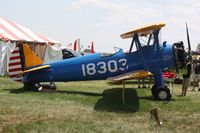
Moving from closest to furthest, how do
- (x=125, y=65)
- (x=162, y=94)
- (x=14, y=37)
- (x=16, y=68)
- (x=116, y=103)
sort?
1. (x=116, y=103)
2. (x=162, y=94)
3. (x=125, y=65)
4. (x=16, y=68)
5. (x=14, y=37)

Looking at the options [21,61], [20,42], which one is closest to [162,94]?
[21,61]

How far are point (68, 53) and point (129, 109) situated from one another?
783 inches

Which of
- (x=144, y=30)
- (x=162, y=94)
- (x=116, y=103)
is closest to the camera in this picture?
(x=116, y=103)

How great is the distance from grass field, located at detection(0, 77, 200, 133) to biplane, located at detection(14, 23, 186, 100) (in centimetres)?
69

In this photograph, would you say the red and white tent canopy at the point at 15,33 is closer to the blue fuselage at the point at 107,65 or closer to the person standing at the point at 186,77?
the blue fuselage at the point at 107,65

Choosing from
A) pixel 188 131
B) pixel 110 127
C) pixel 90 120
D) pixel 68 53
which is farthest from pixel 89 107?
pixel 68 53

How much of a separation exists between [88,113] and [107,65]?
3888 mm

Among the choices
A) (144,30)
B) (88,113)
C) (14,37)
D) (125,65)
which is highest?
(14,37)

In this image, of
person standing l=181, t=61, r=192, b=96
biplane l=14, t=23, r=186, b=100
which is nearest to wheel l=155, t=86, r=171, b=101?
biplane l=14, t=23, r=186, b=100

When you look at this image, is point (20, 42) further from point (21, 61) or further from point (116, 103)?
point (116, 103)

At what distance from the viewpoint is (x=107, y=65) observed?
12.7 m

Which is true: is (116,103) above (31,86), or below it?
below

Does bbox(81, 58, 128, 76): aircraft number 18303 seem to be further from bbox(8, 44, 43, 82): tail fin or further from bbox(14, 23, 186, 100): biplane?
bbox(8, 44, 43, 82): tail fin

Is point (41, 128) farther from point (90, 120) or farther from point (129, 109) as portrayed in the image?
point (129, 109)
